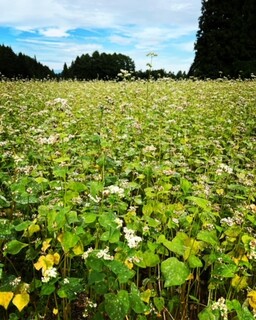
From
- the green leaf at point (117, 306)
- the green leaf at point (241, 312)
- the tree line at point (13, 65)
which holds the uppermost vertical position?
the tree line at point (13, 65)

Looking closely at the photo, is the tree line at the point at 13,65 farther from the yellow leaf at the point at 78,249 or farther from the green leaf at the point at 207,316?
the green leaf at the point at 207,316

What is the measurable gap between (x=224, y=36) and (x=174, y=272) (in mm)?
30987

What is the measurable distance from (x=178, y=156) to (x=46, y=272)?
93.5 inches

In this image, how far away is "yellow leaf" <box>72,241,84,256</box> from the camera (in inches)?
88.3

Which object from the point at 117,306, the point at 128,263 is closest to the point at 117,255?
the point at 128,263

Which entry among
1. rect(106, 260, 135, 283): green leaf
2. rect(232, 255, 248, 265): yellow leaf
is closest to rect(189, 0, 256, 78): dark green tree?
rect(232, 255, 248, 265): yellow leaf

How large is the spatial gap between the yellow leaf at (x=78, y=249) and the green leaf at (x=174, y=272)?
0.57m

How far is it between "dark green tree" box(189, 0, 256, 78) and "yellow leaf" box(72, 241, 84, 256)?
28.4m

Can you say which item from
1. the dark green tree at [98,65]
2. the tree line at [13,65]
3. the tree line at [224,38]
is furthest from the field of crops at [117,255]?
the dark green tree at [98,65]

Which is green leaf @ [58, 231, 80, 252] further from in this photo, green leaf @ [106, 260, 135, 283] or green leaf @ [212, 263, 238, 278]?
green leaf @ [212, 263, 238, 278]

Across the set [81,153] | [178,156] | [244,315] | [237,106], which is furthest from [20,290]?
[237,106]

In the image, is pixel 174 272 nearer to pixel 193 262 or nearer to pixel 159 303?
pixel 193 262

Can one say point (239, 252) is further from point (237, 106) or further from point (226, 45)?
point (226, 45)

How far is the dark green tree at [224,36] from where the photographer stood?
29.5m
